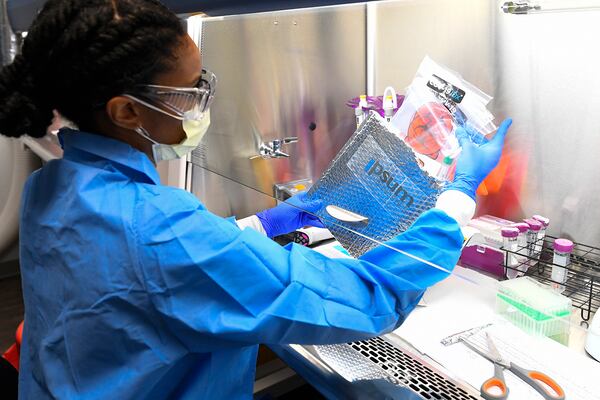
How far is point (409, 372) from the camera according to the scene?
3.45ft

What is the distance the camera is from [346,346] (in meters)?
1.17

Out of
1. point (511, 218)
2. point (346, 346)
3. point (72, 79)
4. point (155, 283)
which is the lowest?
point (346, 346)

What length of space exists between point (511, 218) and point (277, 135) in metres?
0.75

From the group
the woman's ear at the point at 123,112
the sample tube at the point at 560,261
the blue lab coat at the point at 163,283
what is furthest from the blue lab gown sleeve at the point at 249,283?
the sample tube at the point at 560,261

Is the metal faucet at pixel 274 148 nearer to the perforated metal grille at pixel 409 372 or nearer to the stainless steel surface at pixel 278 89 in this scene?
the stainless steel surface at pixel 278 89

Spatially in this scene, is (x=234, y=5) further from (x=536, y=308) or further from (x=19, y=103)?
(x=536, y=308)

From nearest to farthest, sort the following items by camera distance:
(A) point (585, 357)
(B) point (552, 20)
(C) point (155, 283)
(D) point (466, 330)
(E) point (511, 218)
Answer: (C) point (155, 283) → (A) point (585, 357) → (D) point (466, 330) → (B) point (552, 20) → (E) point (511, 218)

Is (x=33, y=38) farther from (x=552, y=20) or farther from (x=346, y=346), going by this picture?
(x=552, y=20)

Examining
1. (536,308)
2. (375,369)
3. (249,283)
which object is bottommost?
(375,369)

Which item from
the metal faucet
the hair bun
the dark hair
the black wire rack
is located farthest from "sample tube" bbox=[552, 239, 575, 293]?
the hair bun

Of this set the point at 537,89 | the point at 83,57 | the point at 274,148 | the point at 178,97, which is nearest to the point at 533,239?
the point at 537,89

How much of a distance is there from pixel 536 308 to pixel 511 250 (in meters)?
0.20

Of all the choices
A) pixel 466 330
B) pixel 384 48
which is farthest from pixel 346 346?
pixel 384 48

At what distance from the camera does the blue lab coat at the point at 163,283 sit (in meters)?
0.75
